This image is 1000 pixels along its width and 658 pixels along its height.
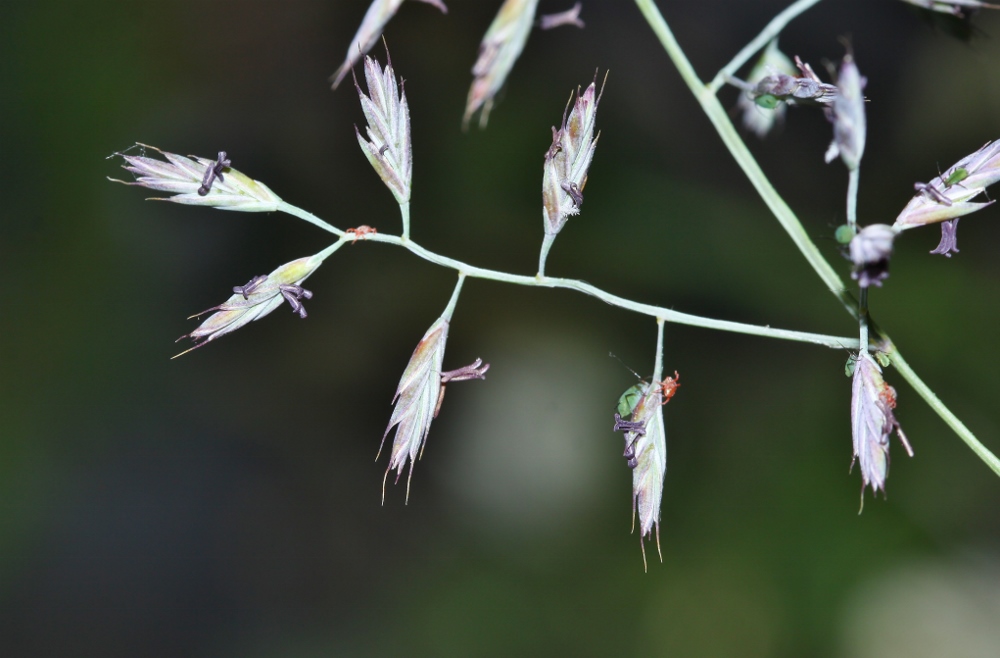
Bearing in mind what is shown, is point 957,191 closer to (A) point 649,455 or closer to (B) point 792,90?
(B) point 792,90

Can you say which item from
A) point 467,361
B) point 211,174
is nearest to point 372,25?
point 211,174

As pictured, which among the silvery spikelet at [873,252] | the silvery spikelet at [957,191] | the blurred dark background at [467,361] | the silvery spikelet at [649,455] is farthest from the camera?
the blurred dark background at [467,361]

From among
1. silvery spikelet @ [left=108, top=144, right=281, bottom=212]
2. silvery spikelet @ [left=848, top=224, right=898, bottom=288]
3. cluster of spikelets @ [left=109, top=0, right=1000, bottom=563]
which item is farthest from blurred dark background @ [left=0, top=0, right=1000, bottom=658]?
silvery spikelet @ [left=848, top=224, right=898, bottom=288]

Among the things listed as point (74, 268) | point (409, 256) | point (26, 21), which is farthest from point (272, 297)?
point (26, 21)

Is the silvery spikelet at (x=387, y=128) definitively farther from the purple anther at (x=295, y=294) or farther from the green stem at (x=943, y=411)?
the green stem at (x=943, y=411)

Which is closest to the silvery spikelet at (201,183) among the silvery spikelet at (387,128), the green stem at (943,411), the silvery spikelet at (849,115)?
the silvery spikelet at (387,128)
